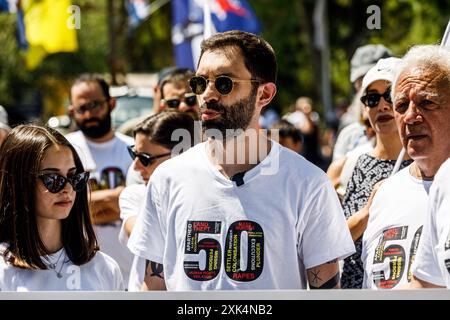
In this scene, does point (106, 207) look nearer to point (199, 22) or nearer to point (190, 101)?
point (190, 101)

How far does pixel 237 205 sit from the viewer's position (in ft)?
12.1

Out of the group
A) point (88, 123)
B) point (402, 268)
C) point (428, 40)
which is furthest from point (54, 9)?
point (428, 40)

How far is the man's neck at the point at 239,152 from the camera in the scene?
149 inches

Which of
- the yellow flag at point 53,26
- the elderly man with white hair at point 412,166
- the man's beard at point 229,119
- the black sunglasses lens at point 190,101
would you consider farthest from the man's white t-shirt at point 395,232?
the yellow flag at point 53,26

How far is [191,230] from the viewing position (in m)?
3.69

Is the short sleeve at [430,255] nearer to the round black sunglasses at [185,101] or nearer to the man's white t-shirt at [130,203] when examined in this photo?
the man's white t-shirt at [130,203]

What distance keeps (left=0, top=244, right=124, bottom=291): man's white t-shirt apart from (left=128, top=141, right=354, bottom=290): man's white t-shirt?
22 cm

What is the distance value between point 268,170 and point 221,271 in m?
0.41

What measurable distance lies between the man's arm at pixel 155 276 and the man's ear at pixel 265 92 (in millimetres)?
720

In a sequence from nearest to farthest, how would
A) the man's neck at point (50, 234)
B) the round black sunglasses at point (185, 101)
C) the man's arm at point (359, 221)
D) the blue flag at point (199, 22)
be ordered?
the man's neck at point (50, 234) → the man's arm at point (359, 221) → the round black sunglasses at point (185, 101) → the blue flag at point (199, 22)

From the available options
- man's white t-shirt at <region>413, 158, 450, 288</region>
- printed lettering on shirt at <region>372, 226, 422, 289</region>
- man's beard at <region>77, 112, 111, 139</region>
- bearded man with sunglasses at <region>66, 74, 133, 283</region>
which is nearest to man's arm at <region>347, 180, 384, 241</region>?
printed lettering on shirt at <region>372, 226, 422, 289</region>

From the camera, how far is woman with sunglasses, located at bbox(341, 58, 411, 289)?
450cm

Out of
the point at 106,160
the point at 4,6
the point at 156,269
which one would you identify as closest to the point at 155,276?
the point at 156,269

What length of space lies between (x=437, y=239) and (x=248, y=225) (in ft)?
2.47
